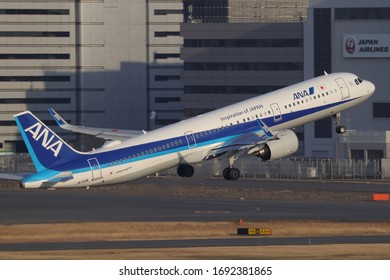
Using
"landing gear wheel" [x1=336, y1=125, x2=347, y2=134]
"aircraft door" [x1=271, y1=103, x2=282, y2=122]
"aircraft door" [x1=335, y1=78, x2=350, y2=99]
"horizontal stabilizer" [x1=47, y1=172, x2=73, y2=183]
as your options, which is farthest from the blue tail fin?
"landing gear wheel" [x1=336, y1=125, x2=347, y2=134]

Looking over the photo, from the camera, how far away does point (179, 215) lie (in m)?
134

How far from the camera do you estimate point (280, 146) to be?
344 feet

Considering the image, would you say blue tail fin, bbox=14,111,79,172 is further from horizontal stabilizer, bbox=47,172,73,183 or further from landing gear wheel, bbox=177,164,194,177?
landing gear wheel, bbox=177,164,194,177

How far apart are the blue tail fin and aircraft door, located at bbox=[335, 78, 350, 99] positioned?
25053 millimetres

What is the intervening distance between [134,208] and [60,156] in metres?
41.7

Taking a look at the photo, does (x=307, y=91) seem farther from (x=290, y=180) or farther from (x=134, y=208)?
(x=290, y=180)

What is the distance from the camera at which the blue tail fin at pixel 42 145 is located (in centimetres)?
9575

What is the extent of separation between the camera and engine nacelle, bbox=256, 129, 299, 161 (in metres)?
105

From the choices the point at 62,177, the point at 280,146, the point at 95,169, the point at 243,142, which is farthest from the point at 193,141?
the point at 62,177

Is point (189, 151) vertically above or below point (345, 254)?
above

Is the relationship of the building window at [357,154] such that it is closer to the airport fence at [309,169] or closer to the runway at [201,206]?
the airport fence at [309,169]

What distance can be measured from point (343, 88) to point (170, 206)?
38.1 metres

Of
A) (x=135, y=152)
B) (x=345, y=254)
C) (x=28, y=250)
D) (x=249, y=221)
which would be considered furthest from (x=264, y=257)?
(x=249, y=221)

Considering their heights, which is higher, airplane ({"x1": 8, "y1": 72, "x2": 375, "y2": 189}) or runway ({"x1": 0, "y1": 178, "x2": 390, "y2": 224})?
airplane ({"x1": 8, "y1": 72, "x2": 375, "y2": 189})
